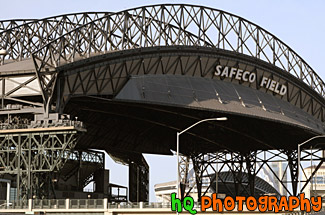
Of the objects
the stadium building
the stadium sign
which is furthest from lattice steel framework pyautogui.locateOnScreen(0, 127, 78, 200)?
the stadium sign

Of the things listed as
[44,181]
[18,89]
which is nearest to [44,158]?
[44,181]

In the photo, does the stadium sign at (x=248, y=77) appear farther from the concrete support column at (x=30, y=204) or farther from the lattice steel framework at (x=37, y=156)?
the concrete support column at (x=30, y=204)

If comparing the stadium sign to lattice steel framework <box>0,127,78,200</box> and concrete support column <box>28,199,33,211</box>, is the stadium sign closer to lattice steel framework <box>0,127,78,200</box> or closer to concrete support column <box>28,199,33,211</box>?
lattice steel framework <box>0,127,78,200</box>

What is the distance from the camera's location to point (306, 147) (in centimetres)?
11981

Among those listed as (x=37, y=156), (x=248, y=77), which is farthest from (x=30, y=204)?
(x=248, y=77)

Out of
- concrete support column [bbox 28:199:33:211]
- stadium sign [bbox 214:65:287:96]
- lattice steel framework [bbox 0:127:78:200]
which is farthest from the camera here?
stadium sign [bbox 214:65:287:96]

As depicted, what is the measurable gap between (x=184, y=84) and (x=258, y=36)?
19.8 metres

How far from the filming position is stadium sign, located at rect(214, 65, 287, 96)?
9788 centimetres

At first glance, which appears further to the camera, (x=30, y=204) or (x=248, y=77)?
(x=248, y=77)

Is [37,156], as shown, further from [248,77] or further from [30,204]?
[248,77]

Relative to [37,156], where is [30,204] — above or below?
below

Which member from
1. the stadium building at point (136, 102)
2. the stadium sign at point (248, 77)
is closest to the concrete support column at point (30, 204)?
the stadium building at point (136, 102)

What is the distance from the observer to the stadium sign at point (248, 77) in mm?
97875

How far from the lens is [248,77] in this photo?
3994 inches
